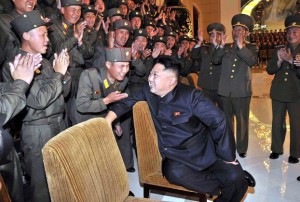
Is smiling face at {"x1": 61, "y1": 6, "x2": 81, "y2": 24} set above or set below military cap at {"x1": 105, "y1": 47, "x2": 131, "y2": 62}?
above

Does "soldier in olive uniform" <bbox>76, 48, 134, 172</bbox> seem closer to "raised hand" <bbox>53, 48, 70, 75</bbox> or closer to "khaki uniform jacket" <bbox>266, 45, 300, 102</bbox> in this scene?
"raised hand" <bbox>53, 48, 70, 75</bbox>

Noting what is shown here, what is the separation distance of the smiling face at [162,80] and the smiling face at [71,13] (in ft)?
4.82

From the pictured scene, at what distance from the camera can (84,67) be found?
374 cm

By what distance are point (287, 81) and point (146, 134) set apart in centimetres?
205

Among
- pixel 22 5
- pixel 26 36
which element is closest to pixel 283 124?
pixel 26 36

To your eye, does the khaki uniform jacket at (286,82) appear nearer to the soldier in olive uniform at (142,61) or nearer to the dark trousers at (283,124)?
the dark trousers at (283,124)

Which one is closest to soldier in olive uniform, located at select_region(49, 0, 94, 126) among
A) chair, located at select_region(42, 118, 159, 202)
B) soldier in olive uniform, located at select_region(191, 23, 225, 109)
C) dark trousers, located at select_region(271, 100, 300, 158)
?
chair, located at select_region(42, 118, 159, 202)

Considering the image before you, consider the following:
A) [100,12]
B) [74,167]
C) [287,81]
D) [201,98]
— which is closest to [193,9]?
[100,12]

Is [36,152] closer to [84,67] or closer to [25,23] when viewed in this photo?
[25,23]

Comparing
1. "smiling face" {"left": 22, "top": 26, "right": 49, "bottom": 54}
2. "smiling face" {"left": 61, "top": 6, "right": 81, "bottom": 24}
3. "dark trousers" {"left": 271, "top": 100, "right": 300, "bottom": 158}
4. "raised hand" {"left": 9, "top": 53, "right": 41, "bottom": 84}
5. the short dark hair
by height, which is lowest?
"dark trousers" {"left": 271, "top": 100, "right": 300, "bottom": 158}

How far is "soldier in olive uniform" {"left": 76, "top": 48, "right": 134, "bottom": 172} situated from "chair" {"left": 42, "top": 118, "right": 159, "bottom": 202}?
921mm

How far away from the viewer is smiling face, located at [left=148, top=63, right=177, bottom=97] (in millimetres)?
2398

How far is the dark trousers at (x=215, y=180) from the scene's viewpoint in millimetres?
2236

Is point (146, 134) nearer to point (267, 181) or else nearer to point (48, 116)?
point (48, 116)
